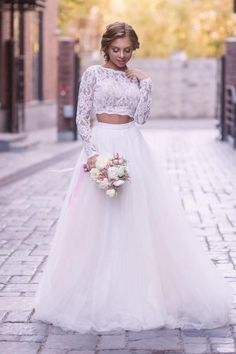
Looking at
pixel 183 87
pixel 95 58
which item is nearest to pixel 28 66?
pixel 95 58

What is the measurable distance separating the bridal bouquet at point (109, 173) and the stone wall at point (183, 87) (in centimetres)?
3079

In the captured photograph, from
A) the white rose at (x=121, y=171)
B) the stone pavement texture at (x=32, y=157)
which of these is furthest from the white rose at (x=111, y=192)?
the stone pavement texture at (x=32, y=157)

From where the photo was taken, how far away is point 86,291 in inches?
215

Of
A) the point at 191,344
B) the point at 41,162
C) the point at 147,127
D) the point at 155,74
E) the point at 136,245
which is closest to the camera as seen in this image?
the point at 191,344

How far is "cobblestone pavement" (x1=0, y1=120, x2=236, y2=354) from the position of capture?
16.8 feet

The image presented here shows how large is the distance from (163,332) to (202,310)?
0.33m

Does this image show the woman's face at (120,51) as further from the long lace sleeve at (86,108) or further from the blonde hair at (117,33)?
the long lace sleeve at (86,108)

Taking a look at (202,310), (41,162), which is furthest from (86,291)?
(41,162)

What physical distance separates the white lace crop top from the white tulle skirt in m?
0.11

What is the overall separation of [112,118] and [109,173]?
16.0 inches

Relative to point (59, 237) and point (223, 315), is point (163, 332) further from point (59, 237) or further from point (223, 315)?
point (59, 237)

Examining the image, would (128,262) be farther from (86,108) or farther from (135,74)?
(135,74)

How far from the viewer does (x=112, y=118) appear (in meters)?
5.57

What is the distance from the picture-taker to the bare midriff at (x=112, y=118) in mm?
5559
